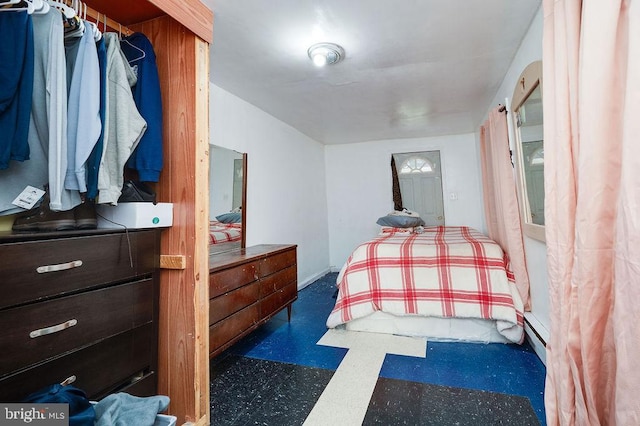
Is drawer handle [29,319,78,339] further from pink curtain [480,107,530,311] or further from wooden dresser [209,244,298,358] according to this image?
pink curtain [480,107,530,311]

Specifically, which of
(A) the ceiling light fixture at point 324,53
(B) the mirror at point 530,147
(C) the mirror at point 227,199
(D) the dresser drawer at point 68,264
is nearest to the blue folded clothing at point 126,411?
(D) the dresser drawer at point 68,264

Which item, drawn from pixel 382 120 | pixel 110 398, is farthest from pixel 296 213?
pixel 110 398

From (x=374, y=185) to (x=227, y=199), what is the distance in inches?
116

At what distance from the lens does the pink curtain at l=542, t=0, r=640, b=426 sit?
2.63ft

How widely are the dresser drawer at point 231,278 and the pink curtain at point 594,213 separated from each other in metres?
1.68

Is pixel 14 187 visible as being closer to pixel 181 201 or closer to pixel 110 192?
pixel 110 192

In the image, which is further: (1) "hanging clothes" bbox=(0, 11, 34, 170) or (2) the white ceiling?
(2) the white ceiling

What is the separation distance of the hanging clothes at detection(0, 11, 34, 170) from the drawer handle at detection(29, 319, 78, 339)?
540 mm

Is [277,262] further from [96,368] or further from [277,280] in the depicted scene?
[96,368]

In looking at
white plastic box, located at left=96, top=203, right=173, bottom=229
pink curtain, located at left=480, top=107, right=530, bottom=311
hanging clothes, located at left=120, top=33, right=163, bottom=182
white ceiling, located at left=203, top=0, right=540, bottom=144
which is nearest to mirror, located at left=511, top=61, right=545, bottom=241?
pink curtain, located at left=480, top=107, right=530, bottom=311

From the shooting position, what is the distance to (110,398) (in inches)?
37.8

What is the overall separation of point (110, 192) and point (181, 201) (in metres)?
0.32

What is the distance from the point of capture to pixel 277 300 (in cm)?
251

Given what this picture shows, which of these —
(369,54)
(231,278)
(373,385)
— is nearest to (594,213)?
(373,385)
